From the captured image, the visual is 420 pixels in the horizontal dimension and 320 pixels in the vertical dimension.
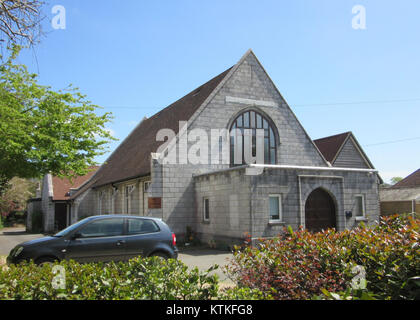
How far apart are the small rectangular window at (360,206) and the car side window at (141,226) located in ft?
42.1

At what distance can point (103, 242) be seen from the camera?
33.8ft

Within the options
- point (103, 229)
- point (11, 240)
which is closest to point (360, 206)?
point (103, 229)

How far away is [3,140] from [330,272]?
1210 centimetres

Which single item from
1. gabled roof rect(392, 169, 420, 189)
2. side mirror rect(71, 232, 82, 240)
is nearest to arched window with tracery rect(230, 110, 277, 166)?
side mirror rect(71, 232, 82, 240)

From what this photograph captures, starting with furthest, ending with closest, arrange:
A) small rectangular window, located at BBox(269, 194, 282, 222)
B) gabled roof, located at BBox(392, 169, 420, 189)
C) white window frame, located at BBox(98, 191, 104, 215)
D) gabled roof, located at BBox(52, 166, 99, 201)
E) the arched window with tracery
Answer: gabled roof, located at BBox(392, 169, 420, 189), gabled roof, located at BBox(52, 166, 99, 201), white window frame, located at BBox(98, 191, 104, 215), the arched window with tracery, small rectangular window, located at BBox(269, 194, 282, 222)

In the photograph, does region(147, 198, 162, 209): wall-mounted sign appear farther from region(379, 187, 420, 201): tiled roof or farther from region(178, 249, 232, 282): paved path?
region(379, 187, 420, 201): tiled roof

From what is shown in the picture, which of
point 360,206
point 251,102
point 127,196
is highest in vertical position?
point 251,102

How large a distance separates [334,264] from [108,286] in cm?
347

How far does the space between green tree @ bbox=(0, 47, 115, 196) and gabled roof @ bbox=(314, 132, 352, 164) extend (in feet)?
70.3

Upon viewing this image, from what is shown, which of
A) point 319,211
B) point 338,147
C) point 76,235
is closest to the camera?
point 76,235

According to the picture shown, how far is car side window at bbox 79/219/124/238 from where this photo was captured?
10.4 meters

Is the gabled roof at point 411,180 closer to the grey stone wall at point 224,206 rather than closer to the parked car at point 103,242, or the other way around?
the grey stone wall at point 224,206

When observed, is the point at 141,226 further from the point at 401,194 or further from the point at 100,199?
the point at 401,194

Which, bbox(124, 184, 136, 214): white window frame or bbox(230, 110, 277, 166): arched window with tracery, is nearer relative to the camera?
bbox(230, 110, 277, 166): arched window with tracery
